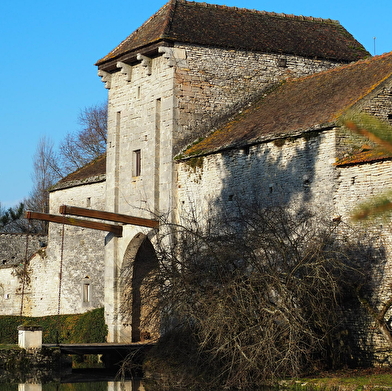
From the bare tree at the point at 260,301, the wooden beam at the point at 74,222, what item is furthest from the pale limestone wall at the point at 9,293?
the bare tree at the point at 260,301

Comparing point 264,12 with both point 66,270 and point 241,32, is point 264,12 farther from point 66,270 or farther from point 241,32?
point 66,270

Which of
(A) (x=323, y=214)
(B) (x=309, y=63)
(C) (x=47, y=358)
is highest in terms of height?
(B) (x=309, y=63)

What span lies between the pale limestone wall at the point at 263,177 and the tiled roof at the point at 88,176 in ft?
20.4

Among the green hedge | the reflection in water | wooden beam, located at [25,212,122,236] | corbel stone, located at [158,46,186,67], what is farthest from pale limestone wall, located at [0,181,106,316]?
the reflection in water

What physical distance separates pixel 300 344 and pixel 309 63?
10.7 m

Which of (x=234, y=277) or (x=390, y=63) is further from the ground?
(x=390, y=63)

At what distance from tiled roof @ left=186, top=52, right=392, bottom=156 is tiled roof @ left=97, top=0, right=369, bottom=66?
4.61 ft

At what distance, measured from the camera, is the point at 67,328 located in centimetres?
2314

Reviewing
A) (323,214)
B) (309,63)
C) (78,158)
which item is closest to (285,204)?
(323,214)

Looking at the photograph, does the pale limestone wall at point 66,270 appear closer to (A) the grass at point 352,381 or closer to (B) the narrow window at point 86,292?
(B) the narrow window at point 86,292

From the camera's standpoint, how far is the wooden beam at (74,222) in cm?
2003

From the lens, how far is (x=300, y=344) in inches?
531

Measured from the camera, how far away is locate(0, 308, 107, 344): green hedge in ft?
72.5

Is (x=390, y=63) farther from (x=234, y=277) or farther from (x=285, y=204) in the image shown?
(x=234, y=277)
